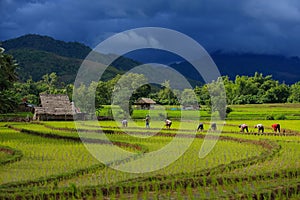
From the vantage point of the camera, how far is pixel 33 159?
11.5 m

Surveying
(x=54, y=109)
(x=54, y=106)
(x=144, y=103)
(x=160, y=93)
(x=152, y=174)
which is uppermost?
(x=160, y=93)

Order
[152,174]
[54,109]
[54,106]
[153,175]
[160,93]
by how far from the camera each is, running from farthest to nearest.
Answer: [160,93]
[54,106]
[54,109]
[152,174]
[153,175]

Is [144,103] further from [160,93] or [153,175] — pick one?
[153,175]

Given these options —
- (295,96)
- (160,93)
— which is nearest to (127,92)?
(160,93)

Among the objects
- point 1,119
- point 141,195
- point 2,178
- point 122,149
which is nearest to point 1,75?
point 122,149

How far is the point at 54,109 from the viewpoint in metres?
38.8

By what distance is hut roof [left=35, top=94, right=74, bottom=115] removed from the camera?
38.4 m

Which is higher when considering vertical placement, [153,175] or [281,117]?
[281,117]

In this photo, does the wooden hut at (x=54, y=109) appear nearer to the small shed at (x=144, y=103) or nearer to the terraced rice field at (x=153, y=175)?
the small shed at (x=144, y=103)

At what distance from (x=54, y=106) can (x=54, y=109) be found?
0.45 metres

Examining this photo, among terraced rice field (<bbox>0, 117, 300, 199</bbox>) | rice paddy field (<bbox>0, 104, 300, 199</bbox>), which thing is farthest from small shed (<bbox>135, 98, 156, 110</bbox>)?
terraced rice field (<bbox>0, 117, 300, 199</bbox>)

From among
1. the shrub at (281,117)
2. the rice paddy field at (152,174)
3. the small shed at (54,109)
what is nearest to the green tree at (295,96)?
the shrub at (281,117)

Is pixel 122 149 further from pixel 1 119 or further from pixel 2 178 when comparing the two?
pixel 1 119

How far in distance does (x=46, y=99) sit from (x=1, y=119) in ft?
16.3
